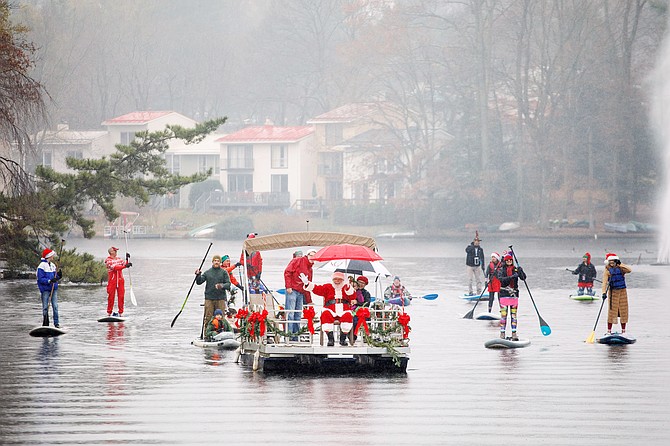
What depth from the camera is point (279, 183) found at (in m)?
131

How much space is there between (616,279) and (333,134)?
104m

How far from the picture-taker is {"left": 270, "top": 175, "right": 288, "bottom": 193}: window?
5123 inches

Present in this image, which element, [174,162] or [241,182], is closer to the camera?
[241,182]

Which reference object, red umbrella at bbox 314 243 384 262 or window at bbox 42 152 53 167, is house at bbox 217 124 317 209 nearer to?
window at bbox 42 152 53 167

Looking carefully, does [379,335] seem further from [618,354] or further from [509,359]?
[618,354]

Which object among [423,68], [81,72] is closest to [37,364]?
[423,68]

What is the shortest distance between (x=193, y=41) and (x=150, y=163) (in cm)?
12226

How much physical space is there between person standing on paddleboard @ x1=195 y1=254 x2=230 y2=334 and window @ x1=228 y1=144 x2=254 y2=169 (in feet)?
345

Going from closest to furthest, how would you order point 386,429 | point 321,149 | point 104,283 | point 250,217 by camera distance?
point 386,429
point 104,283
point 250,217
point 321,149

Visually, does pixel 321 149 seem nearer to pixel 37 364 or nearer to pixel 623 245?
pixel 623 245

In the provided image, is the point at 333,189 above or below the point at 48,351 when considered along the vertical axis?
above

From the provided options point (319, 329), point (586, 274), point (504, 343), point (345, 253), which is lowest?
point (504, 343)

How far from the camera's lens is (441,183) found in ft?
355

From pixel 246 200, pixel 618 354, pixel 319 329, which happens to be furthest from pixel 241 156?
pixel 319 329
